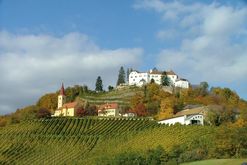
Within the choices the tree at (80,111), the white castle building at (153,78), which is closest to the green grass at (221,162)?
the tree at (80,111)

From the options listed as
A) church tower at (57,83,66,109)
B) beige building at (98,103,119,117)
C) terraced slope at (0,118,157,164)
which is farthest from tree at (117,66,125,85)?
terraced slope at (0,118,157,164)

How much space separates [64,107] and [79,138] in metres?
43.5

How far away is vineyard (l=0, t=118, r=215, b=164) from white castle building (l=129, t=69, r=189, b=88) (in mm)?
52515

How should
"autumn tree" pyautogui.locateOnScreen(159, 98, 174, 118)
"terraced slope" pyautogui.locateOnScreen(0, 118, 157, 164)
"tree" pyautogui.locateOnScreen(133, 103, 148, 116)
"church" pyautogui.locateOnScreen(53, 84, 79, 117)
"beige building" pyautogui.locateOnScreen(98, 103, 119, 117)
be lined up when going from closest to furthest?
"terraced slope" pyautogui.locateOnScreen(0, 118, 157, 164) < "autumn tree" pyautogui.locateOnScreen(159, 98, 174, 118) < "tree" pyautogui.locateOnScreen(133, 103, 148, 116) < "beige building" pyautogui.locateOnScreen(98, 103, 119, 117) < "church" pyautogui.locateOnScreen(53, 84, 79, 117)

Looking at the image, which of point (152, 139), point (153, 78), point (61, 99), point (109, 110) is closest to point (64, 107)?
point (61, 99)

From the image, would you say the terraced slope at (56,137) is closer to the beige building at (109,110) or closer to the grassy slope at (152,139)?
the grassy slope at (152,139)

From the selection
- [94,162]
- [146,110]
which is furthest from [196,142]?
[146,110]

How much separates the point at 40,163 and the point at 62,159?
195 centimetres

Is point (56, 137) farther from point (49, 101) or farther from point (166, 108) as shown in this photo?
point (49, 101)

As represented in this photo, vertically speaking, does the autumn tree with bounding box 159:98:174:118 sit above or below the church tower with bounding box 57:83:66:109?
below

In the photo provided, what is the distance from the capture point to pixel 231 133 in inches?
1618

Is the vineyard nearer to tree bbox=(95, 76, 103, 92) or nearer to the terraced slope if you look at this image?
the terraced slope

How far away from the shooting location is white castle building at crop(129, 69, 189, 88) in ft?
400

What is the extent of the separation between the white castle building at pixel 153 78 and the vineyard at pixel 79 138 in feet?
172
